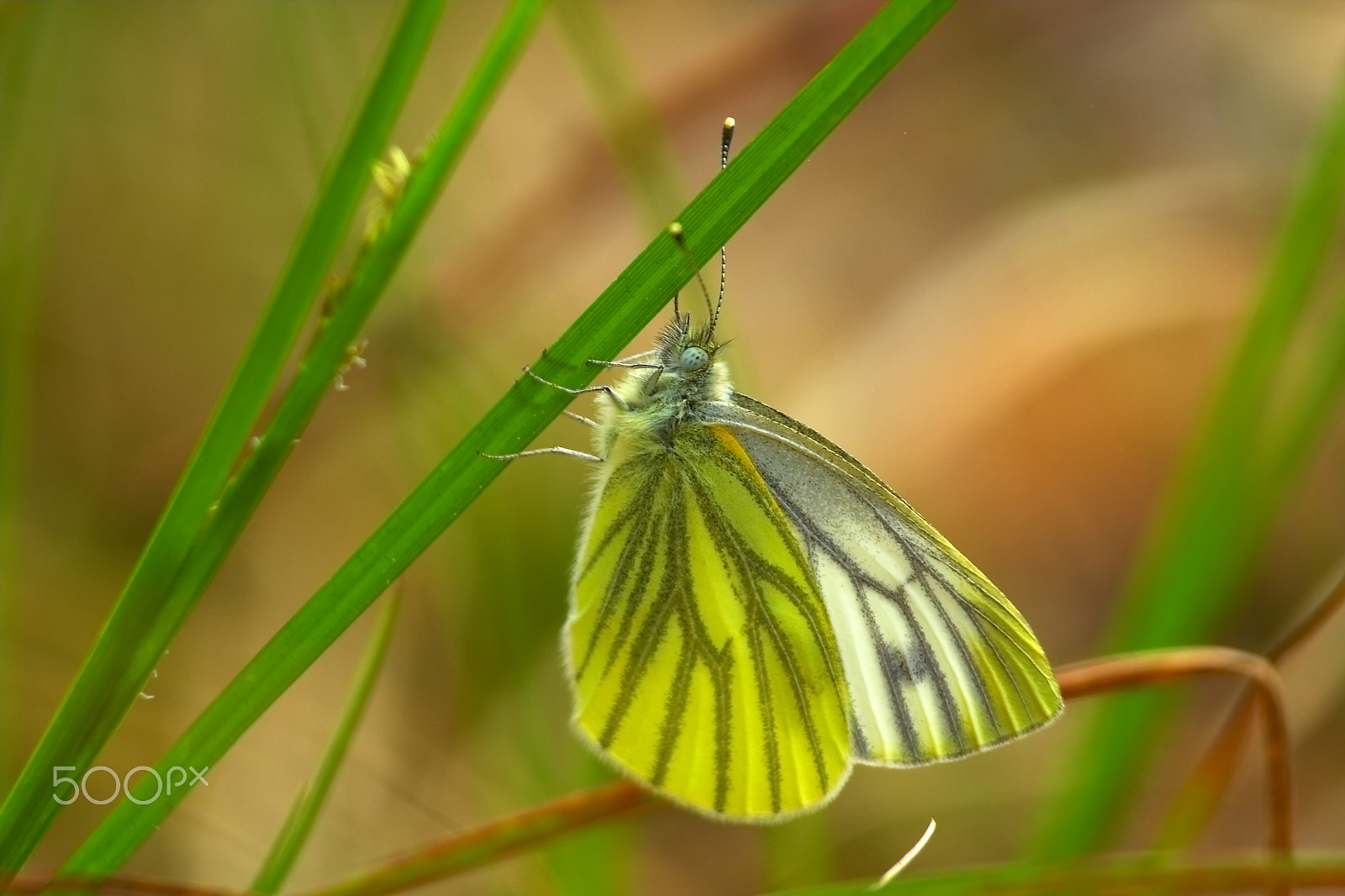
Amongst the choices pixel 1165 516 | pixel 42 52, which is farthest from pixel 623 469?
pixel 42 52

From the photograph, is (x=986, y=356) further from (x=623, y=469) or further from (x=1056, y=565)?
(x=623, y=469)

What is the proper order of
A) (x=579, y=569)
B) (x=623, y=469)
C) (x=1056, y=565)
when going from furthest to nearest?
(x=1056, y=565) < (x=623, y=469) < (x=579, y=569)

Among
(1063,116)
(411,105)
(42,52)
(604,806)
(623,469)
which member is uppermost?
(1063,116)

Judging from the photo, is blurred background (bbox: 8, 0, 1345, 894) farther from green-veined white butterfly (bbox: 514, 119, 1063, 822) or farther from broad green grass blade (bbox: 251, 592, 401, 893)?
broad green grass blade (bbox: 251, 592, 401, 893)

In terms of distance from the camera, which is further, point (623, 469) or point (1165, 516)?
point (1165, 516)

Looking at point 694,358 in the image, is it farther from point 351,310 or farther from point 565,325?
point 565,325

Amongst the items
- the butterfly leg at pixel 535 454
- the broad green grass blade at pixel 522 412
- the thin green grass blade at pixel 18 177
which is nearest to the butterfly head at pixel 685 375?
the butterfly leg at pixel 535 454

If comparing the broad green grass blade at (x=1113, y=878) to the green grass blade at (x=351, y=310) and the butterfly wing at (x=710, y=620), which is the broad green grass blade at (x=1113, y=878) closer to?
the butterfly wing at (x=710, y=620)
